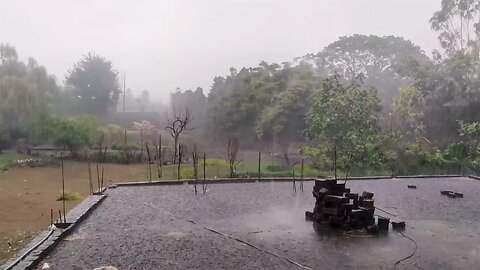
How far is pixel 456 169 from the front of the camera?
499 inches

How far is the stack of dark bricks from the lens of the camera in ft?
19.0

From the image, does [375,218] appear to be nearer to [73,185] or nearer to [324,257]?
[324,257]

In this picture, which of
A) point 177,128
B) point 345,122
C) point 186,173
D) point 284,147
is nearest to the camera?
point 186,173

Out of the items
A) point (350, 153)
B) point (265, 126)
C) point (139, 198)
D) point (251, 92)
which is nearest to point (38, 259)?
point (139, 198)

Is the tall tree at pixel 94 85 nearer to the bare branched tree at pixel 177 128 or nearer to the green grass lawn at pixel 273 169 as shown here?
the bare branched tree at pixel 177 128

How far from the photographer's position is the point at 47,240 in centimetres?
482

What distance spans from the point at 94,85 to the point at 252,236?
21.0m

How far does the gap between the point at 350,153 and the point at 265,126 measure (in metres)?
4.79

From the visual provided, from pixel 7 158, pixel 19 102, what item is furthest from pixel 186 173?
pixel 19 102

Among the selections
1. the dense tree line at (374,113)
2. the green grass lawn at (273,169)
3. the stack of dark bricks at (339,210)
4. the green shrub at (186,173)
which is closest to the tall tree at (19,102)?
the dense tree line at (374,113)

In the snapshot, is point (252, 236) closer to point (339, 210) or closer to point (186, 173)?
point (339, 210)

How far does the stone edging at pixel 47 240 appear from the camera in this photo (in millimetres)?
4121

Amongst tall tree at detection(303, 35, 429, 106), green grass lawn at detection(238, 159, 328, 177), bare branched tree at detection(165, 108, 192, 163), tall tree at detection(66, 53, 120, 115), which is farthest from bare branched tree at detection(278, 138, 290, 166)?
tall tree at detection(66, 53, 120, 115)

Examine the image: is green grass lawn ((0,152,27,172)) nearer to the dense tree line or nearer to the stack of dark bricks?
the dense tree line
